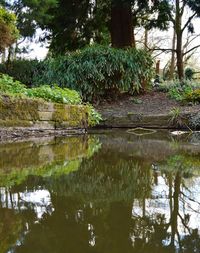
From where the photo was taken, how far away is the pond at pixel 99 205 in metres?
1.25

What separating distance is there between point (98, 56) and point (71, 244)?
7979mm

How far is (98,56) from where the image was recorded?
8.92 metres

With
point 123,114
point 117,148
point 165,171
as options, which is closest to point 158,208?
point 165,171

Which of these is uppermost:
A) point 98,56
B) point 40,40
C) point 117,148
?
point 40,40

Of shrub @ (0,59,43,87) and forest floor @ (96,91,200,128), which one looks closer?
forest floor @ (96,91,200,128)

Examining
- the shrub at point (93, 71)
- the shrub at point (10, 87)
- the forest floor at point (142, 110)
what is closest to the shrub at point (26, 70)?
the shrub at point (93, 71)

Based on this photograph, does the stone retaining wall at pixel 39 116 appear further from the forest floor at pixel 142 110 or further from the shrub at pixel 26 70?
the shrub at pixel 26 70

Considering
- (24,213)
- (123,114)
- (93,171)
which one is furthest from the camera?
(123,114)

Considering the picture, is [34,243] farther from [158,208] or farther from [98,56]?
[98,56]

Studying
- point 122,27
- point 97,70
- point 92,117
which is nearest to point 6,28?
point 92,117

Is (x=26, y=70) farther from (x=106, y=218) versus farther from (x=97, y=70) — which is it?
(x=106, y=218)

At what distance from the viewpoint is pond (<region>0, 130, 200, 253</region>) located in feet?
4.12

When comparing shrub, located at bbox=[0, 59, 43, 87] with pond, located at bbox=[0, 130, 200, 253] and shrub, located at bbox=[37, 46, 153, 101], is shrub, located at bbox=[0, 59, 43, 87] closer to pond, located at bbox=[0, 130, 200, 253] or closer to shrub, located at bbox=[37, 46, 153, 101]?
shrub, located at bbox=[37, 46, 153, 101]

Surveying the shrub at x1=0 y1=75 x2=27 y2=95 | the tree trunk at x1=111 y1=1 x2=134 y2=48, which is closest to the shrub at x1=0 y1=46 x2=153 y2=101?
the tree trunk at x1=111 y1=1 x2=134 y2=48
